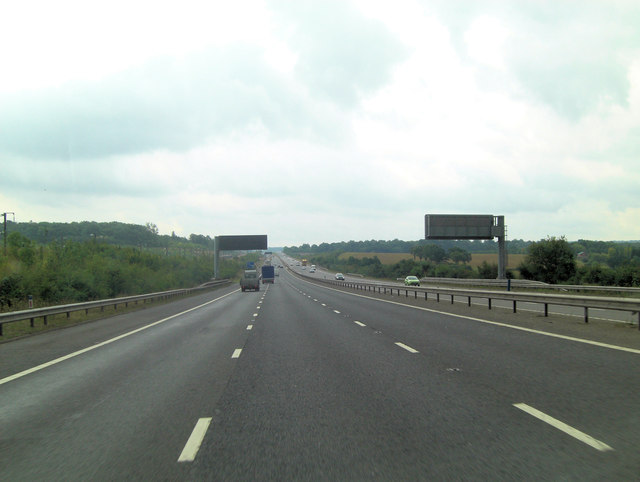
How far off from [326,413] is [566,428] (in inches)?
110

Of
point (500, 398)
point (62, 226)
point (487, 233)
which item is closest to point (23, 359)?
point (500, 398)

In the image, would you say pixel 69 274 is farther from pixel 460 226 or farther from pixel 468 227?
pixel 468 227

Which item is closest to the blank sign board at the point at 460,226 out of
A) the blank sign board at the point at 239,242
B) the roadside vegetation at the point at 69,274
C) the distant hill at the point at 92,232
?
the roadside vegetation at the point at 69,274

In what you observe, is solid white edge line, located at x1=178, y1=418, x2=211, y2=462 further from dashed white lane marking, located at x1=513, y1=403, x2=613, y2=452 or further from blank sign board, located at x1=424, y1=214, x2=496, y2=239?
blank sign board, located at x1=424, y1=214, x2=496, y2=239

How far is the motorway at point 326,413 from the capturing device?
15.1 feet

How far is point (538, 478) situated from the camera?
14.0ft

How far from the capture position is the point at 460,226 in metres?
58.2

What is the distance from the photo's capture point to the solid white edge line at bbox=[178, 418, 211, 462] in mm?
4875

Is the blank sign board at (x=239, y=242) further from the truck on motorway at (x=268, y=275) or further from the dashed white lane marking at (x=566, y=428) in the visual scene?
the dashed white lane marking at (x=566, y=428)

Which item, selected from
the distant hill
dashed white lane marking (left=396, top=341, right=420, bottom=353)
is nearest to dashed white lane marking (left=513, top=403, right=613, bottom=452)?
dashed white lane marking (left=396, top=341, right=420, bottom=353)

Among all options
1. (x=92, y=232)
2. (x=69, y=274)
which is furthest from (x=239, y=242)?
(x=69, y=274)

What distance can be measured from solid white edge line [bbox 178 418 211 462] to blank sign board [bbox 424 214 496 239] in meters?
53.7

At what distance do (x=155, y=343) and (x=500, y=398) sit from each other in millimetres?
10225

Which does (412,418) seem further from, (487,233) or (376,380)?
(487,233)
